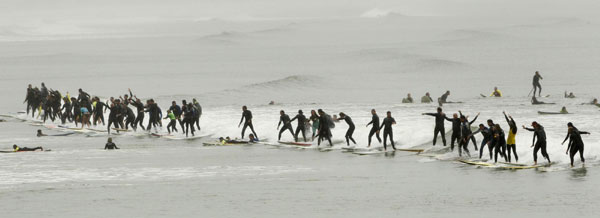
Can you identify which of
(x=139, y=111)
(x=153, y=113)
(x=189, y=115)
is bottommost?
(x=189, y=115)

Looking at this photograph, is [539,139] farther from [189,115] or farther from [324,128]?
[189,115]

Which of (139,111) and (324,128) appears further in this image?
(139,111)

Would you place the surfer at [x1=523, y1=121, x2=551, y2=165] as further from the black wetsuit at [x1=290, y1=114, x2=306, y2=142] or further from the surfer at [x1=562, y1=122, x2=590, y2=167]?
the black wetsuit at [x1=290, y1=114, x2=306, y2=142]

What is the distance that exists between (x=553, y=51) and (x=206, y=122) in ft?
329

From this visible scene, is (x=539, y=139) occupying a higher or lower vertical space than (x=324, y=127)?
lower

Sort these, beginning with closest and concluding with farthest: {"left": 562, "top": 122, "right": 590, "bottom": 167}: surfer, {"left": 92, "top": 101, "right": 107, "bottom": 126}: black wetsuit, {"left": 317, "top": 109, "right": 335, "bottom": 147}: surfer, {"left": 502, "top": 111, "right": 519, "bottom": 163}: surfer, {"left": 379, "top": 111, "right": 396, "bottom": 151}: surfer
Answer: {"left": 562, "top": 122, "right": 590, "bottom": 167}: surfer
{"left": 502, "top": 111, "right": 519, "bottom": 163}: surfer
{"left": 379, "top": 111, "right": 396, "bottom": 151}: surfer
{"left": 317, "top": 109, "right": 335, "bottom": 147}: surfer
{"left": 92, "top": 101, "right": 107, "bottom": 126}: black wetsuit

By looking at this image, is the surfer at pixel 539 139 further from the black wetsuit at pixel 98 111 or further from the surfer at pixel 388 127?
the black wetsuit at pixel 98 111

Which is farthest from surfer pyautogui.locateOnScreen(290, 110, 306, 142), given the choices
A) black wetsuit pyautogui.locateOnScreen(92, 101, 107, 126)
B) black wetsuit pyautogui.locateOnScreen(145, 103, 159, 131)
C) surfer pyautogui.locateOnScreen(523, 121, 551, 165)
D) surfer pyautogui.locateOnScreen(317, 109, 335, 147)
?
black wetsuit pyautogui.locateOnScreen(92, 101, 107, 126)

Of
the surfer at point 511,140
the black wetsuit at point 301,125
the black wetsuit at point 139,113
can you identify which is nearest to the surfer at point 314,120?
the black wetsuit at point 301,125

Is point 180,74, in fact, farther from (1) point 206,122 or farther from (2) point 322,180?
(2) point 322,180

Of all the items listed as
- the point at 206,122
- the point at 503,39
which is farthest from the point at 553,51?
the point at 206,122

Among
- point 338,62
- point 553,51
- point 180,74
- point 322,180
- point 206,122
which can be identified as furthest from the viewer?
point 553,51

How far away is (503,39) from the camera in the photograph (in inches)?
6816

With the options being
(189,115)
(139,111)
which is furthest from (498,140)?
(139,111)
